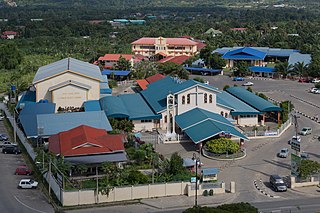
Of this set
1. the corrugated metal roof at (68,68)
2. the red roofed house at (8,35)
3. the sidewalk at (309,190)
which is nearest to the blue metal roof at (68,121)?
the corrugated metal roof at (68,68)

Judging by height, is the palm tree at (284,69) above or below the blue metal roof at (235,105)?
below

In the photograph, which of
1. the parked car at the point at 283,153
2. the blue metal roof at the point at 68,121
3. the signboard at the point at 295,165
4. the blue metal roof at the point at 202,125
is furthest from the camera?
the blue metal roof at the point at 68,121

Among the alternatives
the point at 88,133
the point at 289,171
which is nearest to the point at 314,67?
the point at 289,171

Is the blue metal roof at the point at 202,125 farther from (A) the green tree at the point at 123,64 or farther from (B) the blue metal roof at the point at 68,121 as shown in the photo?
(A) the green tree at the point at 123,64

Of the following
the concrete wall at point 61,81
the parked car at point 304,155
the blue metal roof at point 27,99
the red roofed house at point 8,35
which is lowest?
the red roofed house at point 8,35

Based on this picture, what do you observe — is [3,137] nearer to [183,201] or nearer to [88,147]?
[88,147]

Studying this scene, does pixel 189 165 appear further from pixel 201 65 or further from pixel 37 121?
pixel 201 65
